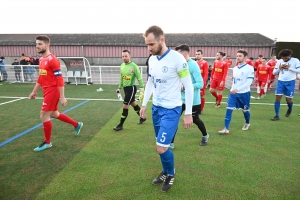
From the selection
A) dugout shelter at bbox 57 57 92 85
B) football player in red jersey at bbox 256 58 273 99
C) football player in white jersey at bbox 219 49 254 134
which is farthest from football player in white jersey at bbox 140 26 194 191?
dugout shelter at bbox 57 57 92 85

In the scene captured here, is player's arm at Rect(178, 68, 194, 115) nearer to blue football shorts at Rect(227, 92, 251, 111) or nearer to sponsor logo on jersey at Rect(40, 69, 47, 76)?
sponsor logo on jersey at Rect(40, 69, 47, 76)

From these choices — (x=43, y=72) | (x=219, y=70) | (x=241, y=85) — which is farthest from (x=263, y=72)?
(x=43, y=72)

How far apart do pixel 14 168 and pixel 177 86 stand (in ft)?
10.1

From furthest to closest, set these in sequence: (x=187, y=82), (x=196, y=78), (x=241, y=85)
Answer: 1. (x=241, y=85)
2. (x=196, y=78)
3. (x=187, y=82)

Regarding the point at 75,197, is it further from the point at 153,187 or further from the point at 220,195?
the point at 220,195

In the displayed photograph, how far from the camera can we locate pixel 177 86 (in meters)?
2.70

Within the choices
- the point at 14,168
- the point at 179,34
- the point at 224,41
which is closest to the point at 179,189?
the point at 14,168

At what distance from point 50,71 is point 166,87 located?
8.49 feet

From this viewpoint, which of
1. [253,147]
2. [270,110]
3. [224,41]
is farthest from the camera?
[224,41]

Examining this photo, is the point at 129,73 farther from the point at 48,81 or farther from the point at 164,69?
the point at 164,69

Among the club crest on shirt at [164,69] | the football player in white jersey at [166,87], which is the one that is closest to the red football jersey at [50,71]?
the football player in white jersey at [166,87]

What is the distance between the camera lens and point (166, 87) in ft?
8.80

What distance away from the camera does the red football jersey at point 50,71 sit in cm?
397

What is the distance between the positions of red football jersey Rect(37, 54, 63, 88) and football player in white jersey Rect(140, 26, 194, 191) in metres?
2.13
